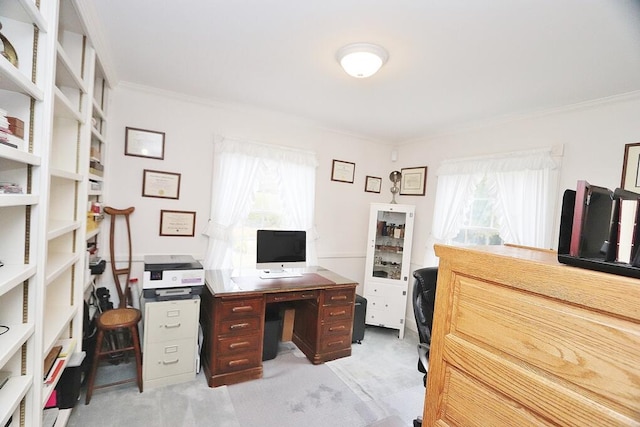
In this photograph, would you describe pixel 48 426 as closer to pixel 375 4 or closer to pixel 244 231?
pixel 244 231

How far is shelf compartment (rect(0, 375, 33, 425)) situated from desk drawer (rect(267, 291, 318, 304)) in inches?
60.9

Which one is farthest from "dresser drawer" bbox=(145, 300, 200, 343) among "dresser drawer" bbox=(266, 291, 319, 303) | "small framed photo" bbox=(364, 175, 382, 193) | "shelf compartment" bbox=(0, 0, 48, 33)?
"small framed photo" bbox=(364, 175, 382, 193)

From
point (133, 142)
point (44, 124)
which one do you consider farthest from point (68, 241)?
point (133, 142)

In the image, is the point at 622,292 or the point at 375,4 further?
the point at 375,4

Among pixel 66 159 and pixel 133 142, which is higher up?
pixel 133 142

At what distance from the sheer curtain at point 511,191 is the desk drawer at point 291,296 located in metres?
1.56

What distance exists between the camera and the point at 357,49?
5.83 ft

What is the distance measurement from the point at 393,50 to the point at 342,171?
202 centimetres

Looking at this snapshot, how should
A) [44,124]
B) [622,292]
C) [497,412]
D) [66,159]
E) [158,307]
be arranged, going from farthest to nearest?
[158,307] → [66,159] → [44,124] → [497,412] → [622,292]

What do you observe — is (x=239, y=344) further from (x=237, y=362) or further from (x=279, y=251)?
(x=279, y=251)

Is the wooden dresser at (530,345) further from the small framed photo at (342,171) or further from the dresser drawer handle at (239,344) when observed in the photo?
the small framed photo at (342,171)

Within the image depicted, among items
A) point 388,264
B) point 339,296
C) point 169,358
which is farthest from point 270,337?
point 388,264

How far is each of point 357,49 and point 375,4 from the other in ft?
1.16

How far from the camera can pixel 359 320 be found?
3.27m
